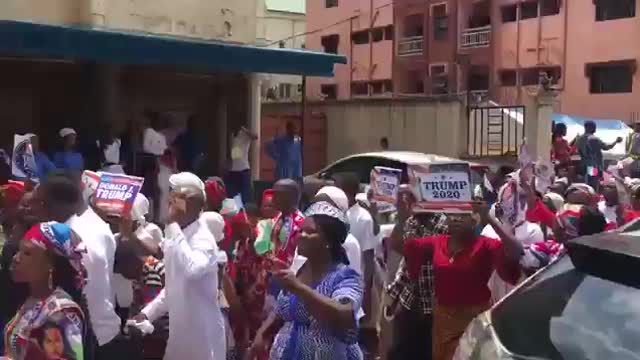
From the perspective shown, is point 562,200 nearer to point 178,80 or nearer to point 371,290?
point 371,290

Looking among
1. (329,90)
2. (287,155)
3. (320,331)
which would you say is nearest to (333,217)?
(320,331)

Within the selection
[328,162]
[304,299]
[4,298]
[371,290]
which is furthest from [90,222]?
[328,162]

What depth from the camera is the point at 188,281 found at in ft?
18.2

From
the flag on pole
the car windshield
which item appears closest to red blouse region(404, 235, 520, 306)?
the car windshield

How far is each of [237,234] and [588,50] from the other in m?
28.5

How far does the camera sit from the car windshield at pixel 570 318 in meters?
2.91

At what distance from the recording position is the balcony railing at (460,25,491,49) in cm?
3800

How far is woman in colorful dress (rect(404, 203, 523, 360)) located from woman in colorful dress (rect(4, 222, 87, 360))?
2.39 meters

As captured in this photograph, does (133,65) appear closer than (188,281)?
No

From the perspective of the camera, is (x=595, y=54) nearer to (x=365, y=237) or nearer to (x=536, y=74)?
(x=536, y=74)

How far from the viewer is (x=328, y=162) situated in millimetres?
23172

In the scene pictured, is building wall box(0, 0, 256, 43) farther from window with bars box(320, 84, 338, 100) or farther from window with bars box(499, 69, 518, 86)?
window with bars box(320, 84, 338, 100)

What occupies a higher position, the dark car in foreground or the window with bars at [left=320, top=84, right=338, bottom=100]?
the window with bars at [left=320, top=84, right=338, bottom=100]

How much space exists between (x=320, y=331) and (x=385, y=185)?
3.60 metres
